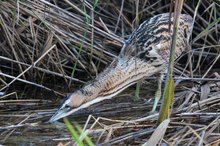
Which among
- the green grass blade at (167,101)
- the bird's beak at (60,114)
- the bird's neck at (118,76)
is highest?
the green grass blade at (167,101)

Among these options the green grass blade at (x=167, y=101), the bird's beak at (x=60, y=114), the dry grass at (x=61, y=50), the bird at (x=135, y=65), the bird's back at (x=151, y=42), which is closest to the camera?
the green grass blade at (x=167, y=101)

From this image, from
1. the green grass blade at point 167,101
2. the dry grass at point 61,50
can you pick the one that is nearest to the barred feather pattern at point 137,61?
the dry grass at point 61,50

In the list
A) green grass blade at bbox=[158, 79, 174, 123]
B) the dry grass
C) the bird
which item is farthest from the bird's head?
green grass blade at bbox=[158, 79, 174, 123]

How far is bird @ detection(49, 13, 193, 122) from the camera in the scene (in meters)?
3.91

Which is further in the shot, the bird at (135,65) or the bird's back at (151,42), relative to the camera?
the bird's back at (151,42)

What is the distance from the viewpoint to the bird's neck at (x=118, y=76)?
3932mm

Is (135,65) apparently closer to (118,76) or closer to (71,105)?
(118,76)

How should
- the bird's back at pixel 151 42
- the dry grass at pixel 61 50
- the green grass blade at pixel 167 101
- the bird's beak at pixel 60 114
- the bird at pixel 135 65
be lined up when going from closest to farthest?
the green grass blade at pixel 167 101
the bird's beak at pixel 60 114
the bird at pixel 135 65
the dry grass at pixel 61 50
the bird's back at pixel 151 42

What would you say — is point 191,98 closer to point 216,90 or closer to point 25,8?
point 216,90

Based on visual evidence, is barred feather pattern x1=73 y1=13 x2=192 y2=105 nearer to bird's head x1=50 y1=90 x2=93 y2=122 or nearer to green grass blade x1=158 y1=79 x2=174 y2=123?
bird's head x1=50 y1=90 x2=93 y2=122

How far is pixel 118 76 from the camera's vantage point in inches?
160

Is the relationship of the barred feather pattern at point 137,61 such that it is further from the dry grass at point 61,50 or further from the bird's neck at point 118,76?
the dry grass at point 61,50

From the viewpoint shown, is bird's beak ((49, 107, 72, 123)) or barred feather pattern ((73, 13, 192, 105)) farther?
barred feather pattern ((73, 13, 192, 105))

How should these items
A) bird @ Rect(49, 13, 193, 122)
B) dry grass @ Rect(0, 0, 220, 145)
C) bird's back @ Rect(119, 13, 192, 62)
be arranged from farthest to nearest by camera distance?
1. bird's back @ Rect(119, 13, 192, 62)
2. dry grass @ Rect(0, 0, 220, 145)
3. bird @ Rect(49, 13, 193, 122)
